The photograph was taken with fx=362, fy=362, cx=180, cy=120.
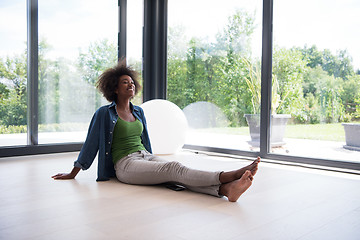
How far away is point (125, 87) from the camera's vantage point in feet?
9.91

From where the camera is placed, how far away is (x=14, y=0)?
14.1 ft

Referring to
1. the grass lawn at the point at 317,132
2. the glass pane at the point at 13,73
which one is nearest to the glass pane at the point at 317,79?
the grass lawn at the point at 317,132

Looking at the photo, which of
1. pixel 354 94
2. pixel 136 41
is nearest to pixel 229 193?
pixel 354 94

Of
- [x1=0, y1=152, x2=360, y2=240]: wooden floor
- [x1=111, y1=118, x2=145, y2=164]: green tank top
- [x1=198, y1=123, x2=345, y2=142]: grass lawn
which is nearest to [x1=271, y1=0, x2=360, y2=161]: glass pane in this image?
[x1=198, y1=123, x2=345, y2=142]: grass lawn

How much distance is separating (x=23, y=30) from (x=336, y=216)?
3.95 meters

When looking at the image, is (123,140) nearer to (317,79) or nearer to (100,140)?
(100,140)

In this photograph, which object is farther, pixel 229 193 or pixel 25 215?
pixel 229 193

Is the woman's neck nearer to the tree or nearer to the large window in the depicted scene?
the large window

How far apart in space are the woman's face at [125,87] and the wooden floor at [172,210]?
736 mm

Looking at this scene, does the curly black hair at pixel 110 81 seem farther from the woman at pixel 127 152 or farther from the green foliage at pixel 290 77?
the green foliage at pixel 290 77

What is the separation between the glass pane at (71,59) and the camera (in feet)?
15.2

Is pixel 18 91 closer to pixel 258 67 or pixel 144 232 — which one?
pixel 258 67

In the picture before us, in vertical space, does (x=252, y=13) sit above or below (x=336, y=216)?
above

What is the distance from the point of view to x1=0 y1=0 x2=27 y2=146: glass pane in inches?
166
